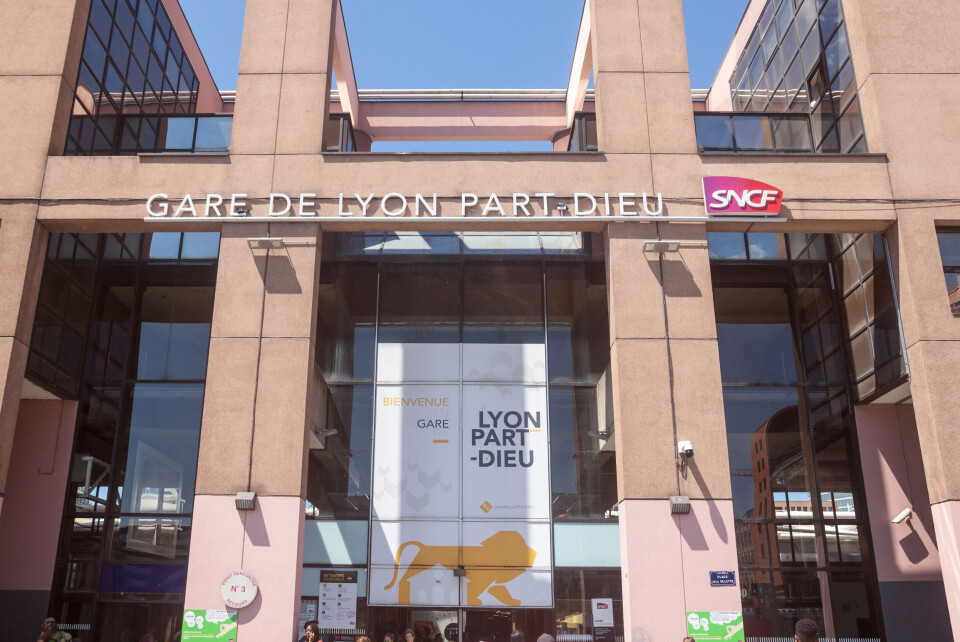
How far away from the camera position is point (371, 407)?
1722cm

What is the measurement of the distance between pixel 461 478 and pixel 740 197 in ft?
26.9

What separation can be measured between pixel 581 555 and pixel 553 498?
1292 mm

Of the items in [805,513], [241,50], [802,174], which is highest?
[241,50]

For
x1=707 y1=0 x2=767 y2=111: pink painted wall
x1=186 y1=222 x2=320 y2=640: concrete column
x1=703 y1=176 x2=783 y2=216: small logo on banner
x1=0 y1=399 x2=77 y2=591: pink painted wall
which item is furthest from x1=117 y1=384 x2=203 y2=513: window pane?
x1=707 y1=0 x2=767 y2=111: pink painted wall

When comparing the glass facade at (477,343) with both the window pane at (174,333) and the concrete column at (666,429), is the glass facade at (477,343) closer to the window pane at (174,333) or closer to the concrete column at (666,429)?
the concrete column at (666,429)

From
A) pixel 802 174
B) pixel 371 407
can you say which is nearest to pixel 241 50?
pixel 371 407

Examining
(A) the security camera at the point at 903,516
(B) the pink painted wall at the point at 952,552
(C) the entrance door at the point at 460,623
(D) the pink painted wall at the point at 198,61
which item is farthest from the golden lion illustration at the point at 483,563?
(D) the pink painted wall at the point at 198,61

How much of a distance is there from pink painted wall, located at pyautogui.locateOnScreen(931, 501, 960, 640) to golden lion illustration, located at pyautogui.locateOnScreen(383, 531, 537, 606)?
7475mm

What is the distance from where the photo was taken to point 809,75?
18.5 metres

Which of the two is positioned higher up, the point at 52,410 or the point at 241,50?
the point at 241,50

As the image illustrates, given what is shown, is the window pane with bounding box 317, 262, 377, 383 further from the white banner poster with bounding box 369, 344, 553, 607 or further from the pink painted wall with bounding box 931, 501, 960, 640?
the pink painted wall with bounding box 931, 501, 960, 640

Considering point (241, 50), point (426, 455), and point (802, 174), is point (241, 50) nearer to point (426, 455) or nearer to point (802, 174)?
point (426, 455)

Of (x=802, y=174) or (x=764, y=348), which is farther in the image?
(x=764, y=348)

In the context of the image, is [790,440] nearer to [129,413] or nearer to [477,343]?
[477,343]
